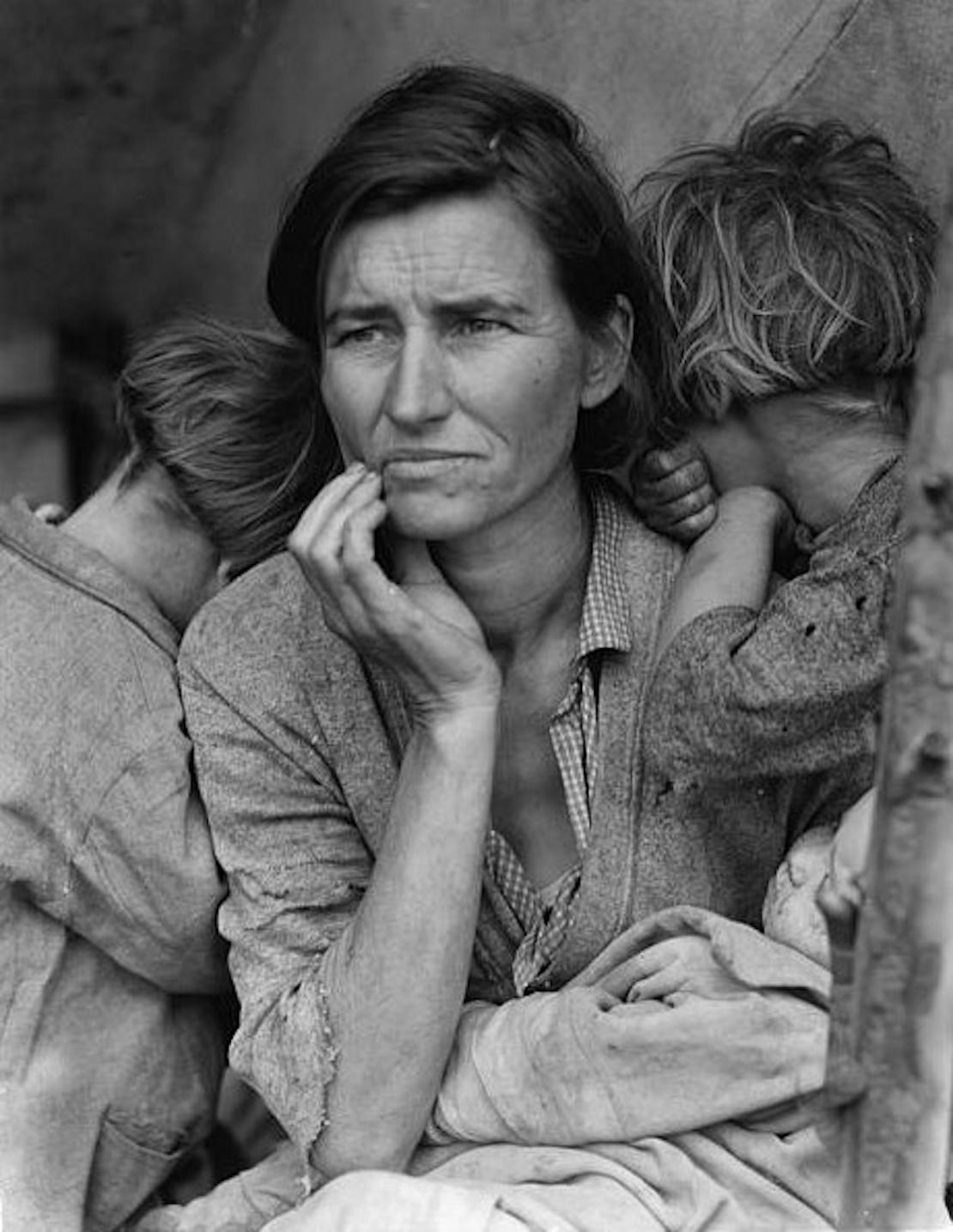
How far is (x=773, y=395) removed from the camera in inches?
135

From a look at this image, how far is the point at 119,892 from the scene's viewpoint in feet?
11.3

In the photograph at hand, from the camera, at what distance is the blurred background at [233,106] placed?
161 inches

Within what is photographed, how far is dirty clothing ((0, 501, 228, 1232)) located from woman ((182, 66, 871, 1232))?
82mm

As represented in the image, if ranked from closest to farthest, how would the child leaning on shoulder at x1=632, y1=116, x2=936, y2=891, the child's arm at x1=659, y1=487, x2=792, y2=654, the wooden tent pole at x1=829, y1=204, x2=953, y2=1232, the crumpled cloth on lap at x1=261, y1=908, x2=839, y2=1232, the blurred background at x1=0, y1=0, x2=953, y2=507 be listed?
the wooden tent pole at x1=829, y1=204, x2=953, y2=1232, the crumpled cloth on lap at x1=261, y1=908, x2=839, y2=1232, the child leaning on shoulder at x1=632, y1=116, x2=936, y2=891, the child's arm at x1=659, y1=487, x2=792, y2=654, the blurred background at x1=0, y1=0, x2=953, y2=507

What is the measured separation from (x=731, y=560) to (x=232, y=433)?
688 millimetres

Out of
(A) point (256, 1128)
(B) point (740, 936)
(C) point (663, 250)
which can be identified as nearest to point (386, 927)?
(B) point (740, 936)

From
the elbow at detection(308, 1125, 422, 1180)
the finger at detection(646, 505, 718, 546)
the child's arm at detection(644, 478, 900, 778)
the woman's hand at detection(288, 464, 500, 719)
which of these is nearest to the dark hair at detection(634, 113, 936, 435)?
the finger at detection(646, 505, 718, 546)

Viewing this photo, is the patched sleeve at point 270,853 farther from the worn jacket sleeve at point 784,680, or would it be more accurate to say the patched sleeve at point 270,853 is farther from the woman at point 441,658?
the worn jacket sleeve at point 784,680

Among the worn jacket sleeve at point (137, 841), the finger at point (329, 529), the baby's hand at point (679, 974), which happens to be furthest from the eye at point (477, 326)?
the baby's hand at point (679, 974)

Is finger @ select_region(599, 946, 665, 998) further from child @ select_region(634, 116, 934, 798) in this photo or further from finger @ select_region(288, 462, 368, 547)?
finger @ select_region(288, 462, 368, 547)

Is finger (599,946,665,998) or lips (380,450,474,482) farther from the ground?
lips (380,450,474,482)

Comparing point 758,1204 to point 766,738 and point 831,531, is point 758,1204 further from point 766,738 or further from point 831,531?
point 831,531

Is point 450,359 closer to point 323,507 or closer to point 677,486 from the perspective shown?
point 323,507

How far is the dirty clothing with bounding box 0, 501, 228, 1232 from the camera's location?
344 centimetres
